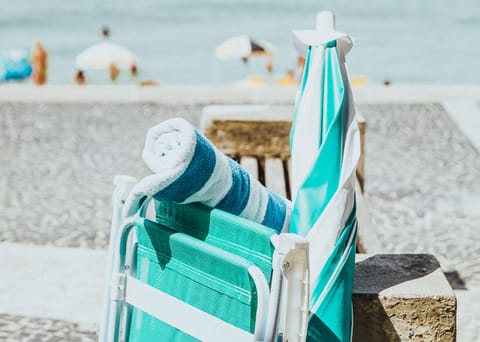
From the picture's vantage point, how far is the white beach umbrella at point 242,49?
59.4 feet

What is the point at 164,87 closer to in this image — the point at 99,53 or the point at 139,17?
the point at 99,53

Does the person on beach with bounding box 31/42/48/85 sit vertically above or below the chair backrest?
above

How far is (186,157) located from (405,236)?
3809 mm

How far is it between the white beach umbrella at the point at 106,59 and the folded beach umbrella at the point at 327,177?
1466 centimetres

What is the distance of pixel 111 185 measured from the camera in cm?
733

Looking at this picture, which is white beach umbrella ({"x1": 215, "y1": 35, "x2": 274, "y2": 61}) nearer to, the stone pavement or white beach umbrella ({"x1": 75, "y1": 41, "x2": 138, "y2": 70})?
white beach umbrella ({"x1": 75, "y1": 41, "x2": 138, "y2": 70})

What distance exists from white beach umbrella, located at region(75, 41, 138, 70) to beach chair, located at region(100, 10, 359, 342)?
14567 mm

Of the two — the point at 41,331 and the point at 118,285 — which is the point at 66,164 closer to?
the point at 41,331

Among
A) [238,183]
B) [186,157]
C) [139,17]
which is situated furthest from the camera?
[139,17]

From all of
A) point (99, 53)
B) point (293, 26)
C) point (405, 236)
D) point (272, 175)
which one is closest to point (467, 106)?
point (405, 236)

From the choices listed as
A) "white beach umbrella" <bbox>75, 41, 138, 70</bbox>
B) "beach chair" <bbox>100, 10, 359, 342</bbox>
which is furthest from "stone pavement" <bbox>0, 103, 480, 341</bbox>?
"white beach umbrella" <bbox>75, 41, 138, 70</bbox>

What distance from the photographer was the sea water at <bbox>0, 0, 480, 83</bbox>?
35844mm

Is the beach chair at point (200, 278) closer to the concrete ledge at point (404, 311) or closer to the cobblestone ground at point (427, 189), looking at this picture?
the concrete ledge at point (404, 311)

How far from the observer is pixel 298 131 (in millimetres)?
2578
